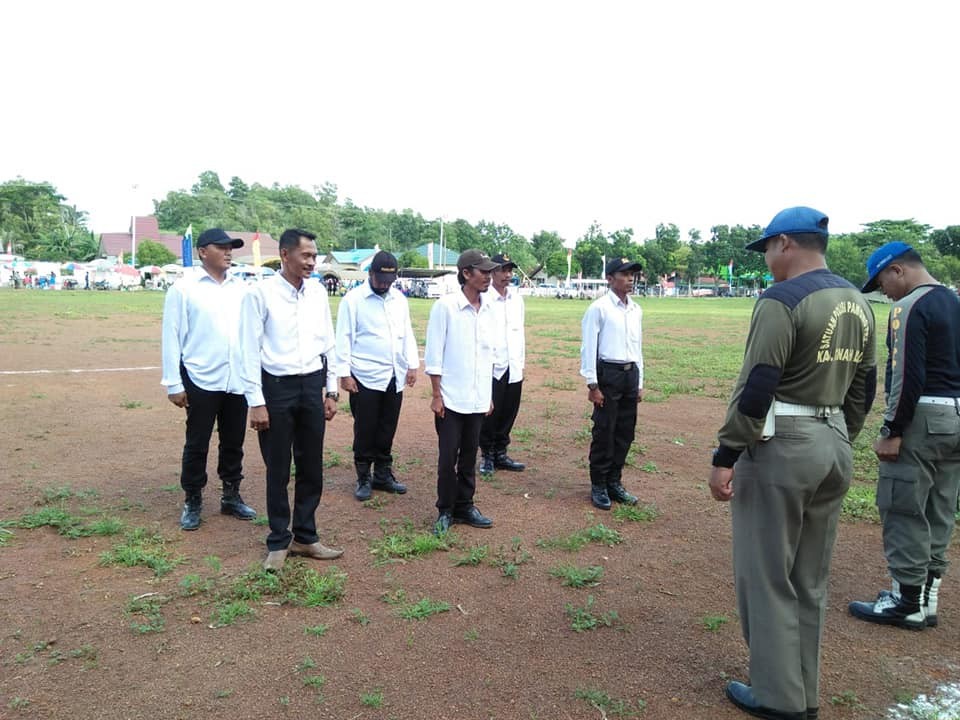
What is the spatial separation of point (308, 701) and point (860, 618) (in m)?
3.21

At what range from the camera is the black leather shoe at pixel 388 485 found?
21.0 ft

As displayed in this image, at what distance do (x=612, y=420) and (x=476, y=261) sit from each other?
1.91 m

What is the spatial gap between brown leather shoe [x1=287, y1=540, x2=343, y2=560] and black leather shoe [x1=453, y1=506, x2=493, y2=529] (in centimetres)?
110

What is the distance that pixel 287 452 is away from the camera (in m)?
4.60

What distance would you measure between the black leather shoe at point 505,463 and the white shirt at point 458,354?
1866 millimetres

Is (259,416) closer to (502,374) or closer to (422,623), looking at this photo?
(422,623)

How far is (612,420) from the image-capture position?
19.7 feet

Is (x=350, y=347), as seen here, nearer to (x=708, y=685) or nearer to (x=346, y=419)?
(x=346, y=419)

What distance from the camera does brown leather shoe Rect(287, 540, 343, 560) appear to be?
477 cm

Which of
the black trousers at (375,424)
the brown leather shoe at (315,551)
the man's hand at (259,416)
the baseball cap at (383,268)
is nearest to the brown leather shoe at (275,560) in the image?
the brown leather shoe at (315,551)

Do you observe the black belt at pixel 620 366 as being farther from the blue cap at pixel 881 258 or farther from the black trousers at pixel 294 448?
the black trousers at pixel 294 448

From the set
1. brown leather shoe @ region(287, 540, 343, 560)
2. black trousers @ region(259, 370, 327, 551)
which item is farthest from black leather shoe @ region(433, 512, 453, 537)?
black trousers @ region(259, 370, 327, 551)

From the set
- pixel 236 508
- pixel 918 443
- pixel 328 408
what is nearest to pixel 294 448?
pixel 328 408

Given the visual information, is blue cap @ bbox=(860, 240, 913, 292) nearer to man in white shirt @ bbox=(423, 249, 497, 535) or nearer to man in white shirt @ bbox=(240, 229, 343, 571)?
man in white shirt @ bbox=(423, 249, 497, 535)
